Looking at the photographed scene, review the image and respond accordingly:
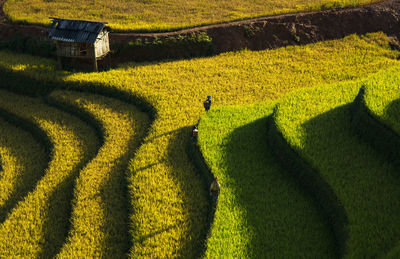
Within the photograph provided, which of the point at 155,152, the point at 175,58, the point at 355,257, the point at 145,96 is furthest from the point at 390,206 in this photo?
the point at 175,58

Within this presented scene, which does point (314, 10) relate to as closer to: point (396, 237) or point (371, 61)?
point (371, 61)

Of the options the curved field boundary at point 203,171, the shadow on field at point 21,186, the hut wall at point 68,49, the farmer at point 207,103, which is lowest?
the shadow on field at point 21,186

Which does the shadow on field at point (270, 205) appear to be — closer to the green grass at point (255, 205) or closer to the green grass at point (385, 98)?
the green grass at point (255, 205)

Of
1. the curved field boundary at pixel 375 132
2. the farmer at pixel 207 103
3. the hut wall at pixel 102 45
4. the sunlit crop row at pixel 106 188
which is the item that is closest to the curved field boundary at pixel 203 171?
the farmer at pixel 207 103

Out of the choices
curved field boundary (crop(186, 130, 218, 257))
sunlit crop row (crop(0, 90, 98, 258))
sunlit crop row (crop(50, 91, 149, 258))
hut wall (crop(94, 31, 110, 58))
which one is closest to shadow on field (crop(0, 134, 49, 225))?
sunlit crop row (crop(0, 90, 98, 258))

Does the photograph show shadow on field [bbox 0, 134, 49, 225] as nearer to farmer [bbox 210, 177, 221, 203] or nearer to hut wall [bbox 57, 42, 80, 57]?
hut wall [bbox 57, 42, 80, 57]

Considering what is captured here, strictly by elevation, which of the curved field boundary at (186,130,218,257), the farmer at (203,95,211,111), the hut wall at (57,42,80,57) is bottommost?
the curved field boundary at (186,130,218,257)

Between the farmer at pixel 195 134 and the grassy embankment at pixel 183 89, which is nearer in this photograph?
the grassy embankment at pixel 183 89
